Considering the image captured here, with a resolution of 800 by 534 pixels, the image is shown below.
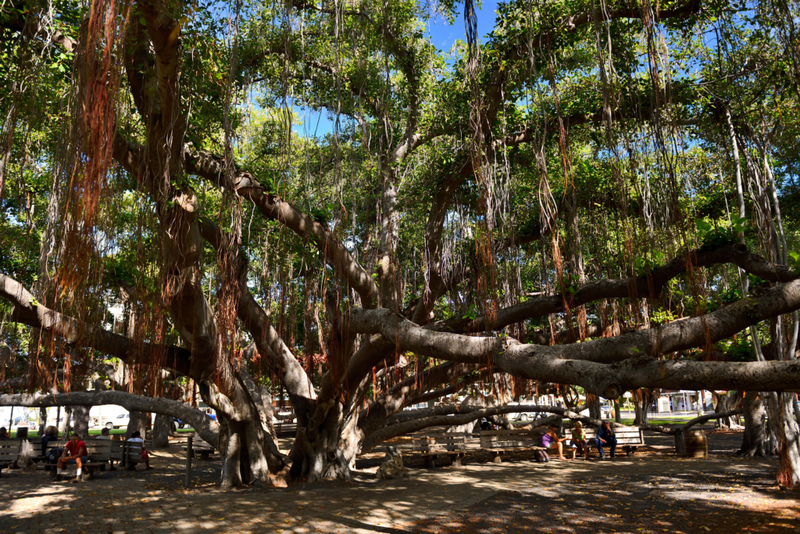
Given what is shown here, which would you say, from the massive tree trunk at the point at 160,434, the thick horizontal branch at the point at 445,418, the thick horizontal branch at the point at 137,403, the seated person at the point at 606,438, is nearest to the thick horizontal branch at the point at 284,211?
the thick horizontal branch at the point at 137,403

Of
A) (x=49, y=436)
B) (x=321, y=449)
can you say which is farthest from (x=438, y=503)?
(x=49, y=436)

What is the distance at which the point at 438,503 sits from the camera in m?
5.77

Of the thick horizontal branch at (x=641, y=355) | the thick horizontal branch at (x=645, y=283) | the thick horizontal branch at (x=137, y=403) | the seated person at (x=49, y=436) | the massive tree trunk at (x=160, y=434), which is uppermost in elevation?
the thick horizontal branch at (x=645, y=283)

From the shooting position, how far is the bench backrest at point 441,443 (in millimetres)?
9797

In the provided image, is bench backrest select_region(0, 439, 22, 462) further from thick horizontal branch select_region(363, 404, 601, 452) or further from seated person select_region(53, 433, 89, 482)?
thick horizontal branch select_region(363, 404, 601, 452)

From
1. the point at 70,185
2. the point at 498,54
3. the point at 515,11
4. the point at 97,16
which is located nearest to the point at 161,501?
the point at 70,185

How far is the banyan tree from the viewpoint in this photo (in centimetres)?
305

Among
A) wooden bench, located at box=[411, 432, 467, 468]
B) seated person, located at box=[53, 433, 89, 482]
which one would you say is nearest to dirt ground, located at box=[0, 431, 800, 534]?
seated person, located at box=[53, 433, 89, 482]

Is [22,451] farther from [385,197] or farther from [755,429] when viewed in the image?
[755,429]

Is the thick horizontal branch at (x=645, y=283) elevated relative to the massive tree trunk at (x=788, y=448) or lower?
elevated

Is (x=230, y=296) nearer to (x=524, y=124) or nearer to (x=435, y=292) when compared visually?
(x=435, y=292)

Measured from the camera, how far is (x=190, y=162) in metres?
5.61

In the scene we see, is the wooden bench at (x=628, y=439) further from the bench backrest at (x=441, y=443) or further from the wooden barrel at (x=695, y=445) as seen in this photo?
the bench backrest at (x=441, y=443)

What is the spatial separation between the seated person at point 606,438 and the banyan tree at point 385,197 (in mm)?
2072
